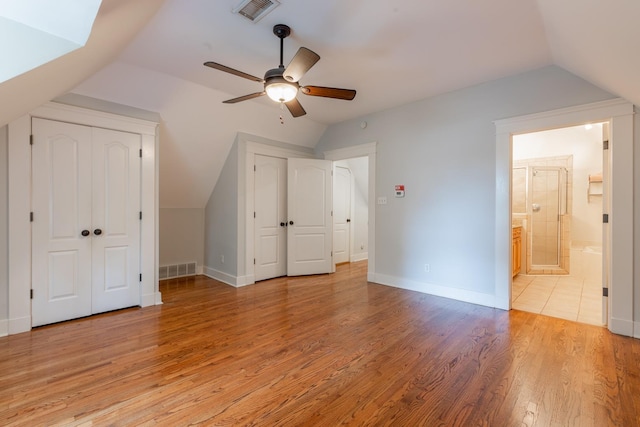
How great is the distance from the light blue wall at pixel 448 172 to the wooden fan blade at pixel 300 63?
246 cm

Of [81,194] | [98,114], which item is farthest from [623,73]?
[81,194]

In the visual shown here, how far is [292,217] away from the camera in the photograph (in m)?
5.09

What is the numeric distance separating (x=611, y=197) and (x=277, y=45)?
3.67 metres

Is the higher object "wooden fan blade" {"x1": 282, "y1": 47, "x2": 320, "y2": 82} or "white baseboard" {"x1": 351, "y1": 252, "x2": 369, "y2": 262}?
"wooden fan blade" {"x1": 282, "y1": 47, "x2": 320, "y2": 82}

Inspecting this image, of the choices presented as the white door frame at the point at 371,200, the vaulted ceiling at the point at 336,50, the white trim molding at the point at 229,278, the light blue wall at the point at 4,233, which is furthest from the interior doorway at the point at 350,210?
the light blue wall at the point at 4,233

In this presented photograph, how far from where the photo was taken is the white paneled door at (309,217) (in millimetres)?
5090

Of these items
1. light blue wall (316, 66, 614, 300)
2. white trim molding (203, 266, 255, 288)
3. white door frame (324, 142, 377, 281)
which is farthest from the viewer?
white door frame (324, 142, 377, 281)

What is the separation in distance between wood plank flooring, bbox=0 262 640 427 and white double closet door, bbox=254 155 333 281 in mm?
1663

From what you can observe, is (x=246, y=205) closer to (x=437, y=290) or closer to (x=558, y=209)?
(x=437, y=290)

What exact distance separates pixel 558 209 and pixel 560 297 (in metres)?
2.55

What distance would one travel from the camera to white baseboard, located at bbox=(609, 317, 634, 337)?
107 inches

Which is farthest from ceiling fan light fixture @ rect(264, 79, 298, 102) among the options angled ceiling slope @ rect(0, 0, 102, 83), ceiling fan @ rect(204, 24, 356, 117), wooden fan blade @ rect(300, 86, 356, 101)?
angled ceiling slope @ rect(0, 0, 102, 83)

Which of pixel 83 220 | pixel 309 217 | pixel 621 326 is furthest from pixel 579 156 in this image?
pixel 83 220

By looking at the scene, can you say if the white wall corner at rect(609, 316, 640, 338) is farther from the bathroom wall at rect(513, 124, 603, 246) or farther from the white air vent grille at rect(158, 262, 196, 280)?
the white air vent grille at rect(158, 262, 196, 280)
